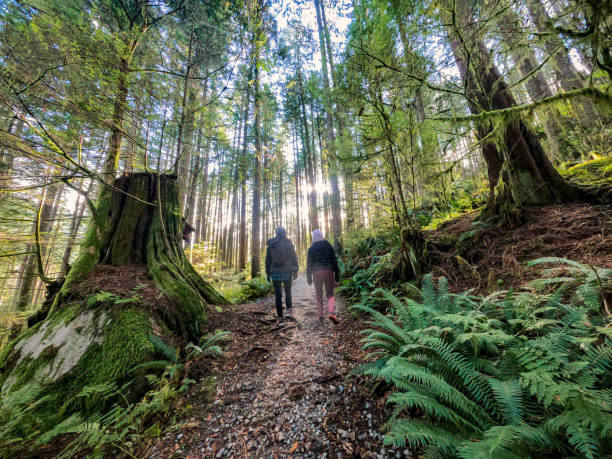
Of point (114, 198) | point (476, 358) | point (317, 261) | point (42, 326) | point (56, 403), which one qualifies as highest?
point (114, 198)

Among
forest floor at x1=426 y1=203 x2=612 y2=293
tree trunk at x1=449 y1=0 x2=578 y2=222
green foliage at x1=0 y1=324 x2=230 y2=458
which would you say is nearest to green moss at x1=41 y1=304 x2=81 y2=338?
green foliage at x1=0 y1=324 x2=230 y2=458

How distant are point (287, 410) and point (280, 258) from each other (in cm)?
356

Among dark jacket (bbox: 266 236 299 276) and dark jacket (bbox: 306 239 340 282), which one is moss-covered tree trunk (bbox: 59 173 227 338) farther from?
dark jacket (bbox: 306 239 340 282)

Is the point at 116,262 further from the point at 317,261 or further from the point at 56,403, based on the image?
the point at 317,261

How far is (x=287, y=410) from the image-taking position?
2.17 meters

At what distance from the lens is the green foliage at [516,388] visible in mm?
1098

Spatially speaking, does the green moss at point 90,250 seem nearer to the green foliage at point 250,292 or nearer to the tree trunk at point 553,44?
the green foliage at point 250,292

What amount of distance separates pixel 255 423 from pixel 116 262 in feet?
13.2

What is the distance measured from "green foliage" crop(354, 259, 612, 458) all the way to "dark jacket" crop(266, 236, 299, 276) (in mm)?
3578

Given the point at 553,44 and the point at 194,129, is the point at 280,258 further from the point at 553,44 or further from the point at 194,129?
the point at 553,44

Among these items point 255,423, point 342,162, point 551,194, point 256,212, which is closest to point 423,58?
point 342,162

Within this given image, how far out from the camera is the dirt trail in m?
1.77

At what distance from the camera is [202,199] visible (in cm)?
1510

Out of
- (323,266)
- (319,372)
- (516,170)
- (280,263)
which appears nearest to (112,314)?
(319,372)
